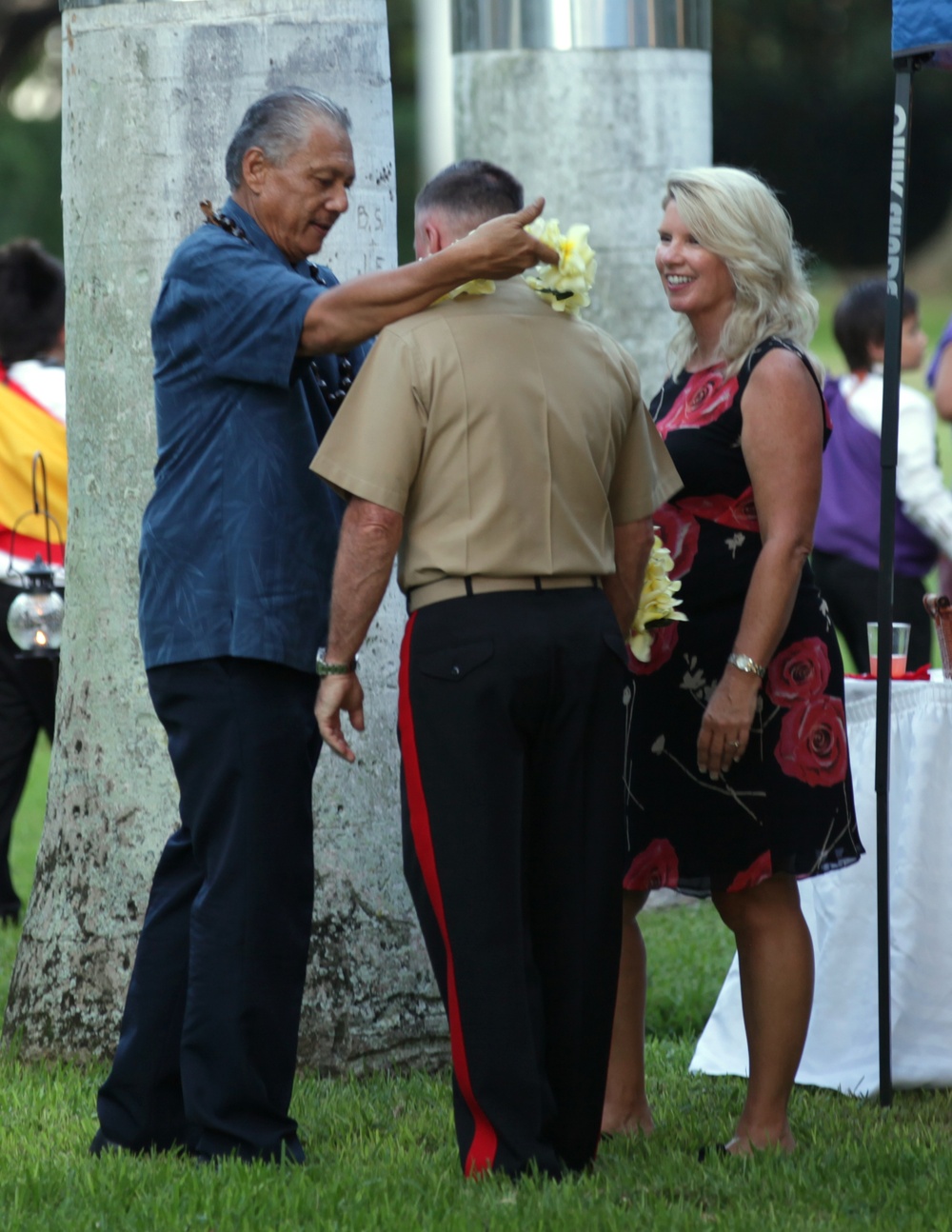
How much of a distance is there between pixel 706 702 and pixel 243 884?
102 cm

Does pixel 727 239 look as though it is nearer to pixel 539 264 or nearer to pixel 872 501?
pixel 539 264

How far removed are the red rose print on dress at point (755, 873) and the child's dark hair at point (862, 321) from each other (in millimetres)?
3559

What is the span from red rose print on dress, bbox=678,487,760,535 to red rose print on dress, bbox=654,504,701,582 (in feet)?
0.14

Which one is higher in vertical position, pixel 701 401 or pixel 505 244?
pixel 505 244

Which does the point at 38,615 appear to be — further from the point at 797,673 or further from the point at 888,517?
the point at 797,673

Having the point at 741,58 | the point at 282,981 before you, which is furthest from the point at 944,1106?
the point at 741,58

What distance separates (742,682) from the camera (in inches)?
142

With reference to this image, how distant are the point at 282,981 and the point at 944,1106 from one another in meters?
1.68

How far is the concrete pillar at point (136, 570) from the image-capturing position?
4246 mm

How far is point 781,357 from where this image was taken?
3.61 meters

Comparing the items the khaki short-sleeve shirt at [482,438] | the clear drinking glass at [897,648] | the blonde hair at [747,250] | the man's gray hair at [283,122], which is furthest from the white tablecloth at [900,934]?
the man's gray hair at [283,122]

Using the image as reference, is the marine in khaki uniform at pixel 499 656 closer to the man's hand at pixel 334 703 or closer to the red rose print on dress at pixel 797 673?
the man's hand at pixel 334 703

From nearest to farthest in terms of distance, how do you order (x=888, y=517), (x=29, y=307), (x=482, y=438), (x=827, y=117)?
(x=482, y=438) → (x=888, y=517) → (x=29, y=307) → (x=827, y=117)

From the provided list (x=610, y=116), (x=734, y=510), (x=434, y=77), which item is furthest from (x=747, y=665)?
(x=434, y=77)
